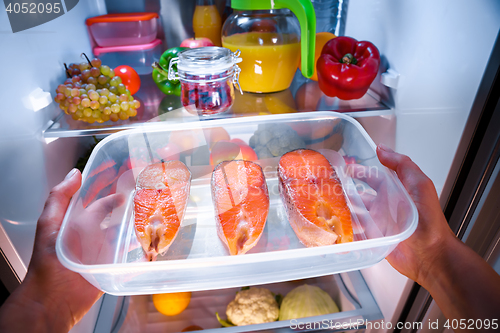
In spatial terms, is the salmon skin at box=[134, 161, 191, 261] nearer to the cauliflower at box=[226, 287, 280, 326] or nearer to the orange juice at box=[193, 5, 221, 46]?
the cauliflower at box=[226, 287, 280, 326]

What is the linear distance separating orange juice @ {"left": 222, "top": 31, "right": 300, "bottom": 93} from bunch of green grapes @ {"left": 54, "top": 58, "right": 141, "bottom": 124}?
335 mm

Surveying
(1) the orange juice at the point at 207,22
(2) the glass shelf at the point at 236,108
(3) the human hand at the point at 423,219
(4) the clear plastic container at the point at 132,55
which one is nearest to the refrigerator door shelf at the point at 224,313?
(3) the human hand at the point at 423,219

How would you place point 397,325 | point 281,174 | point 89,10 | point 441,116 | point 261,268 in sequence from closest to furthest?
point 261,268, point 441,116, point 281,174, point 397,325, point 89,10

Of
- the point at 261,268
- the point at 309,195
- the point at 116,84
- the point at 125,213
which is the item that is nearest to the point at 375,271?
the point at 309,195

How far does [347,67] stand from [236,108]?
0.33 m

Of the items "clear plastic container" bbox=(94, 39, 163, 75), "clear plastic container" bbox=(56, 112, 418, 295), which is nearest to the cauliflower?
"clear plastic container" bbox=(56, 112, 418, 295)

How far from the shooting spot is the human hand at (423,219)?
62 centimetres

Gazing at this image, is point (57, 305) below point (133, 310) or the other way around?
the other way around

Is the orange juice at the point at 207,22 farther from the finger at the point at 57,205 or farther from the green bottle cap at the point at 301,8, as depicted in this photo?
the finger at the point at 57,205

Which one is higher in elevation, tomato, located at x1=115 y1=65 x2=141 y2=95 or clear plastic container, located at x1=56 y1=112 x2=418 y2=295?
tomato, located at x1=115 y1=65 x2=141 y2=95

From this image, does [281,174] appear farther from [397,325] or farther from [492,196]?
[397,325]

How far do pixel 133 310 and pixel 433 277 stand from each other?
0.88m

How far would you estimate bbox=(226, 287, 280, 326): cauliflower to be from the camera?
0.93 m

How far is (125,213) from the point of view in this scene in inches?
28.8
